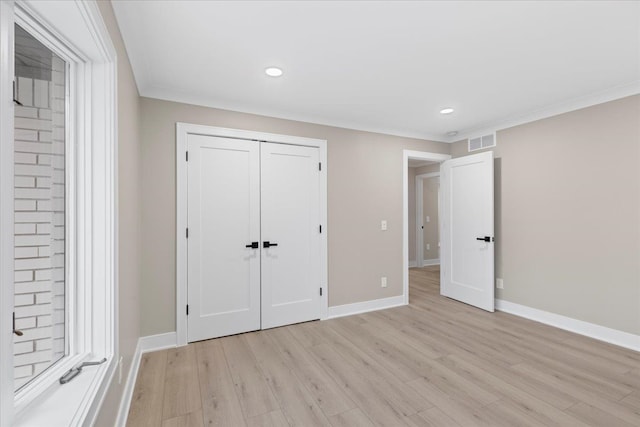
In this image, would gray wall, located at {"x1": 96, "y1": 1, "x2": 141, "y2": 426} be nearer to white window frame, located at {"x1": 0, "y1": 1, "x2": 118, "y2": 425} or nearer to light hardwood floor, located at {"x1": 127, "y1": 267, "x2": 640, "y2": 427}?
white window frame, located at {"x1": 0, "y1": 1, "x2": 118, "y2": 425}

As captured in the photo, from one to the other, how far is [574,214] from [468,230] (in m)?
1.16

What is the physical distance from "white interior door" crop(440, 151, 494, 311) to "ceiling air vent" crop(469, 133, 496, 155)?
0.76 feet

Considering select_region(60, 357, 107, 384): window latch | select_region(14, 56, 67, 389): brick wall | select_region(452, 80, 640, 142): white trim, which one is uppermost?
select_region(452, 80, 640, 142): white trim

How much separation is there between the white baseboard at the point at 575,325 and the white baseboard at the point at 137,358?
391 centimetres

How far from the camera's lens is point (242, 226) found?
3.07 metres

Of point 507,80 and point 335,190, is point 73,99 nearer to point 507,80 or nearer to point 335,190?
point 335,190

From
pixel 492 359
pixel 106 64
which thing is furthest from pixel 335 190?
pixel 106 64

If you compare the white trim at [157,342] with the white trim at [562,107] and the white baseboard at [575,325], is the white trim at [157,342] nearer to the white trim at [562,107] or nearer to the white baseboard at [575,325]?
the white baseboard at [575,325]

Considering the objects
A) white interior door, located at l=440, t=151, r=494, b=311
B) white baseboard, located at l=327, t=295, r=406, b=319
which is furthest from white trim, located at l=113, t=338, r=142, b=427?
white interior door, located at l=440, t=151, r=494, b=311

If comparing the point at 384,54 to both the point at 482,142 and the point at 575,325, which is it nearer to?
the point at 482,142

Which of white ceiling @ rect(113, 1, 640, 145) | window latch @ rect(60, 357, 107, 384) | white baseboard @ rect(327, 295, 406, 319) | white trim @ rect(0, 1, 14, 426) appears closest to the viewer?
white trim @ rect(0, 1, 14, 426)

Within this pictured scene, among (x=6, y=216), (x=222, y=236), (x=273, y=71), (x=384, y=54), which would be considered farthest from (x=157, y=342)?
(x=384, y=54)

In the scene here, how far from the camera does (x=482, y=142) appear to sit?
13.2ft

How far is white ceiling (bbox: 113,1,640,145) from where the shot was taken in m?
1.70
